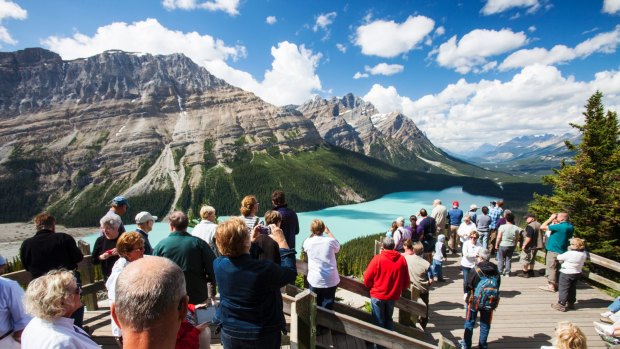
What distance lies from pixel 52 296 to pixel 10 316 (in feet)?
5.42

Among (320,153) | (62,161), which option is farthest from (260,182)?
(62,161)

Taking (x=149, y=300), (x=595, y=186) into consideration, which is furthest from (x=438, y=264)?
(x=595, y=186)

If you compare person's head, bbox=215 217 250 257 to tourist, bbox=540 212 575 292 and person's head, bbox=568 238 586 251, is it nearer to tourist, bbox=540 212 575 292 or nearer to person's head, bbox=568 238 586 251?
person's head, bbox=568 238 586 251

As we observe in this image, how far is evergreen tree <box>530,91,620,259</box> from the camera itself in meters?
17.1

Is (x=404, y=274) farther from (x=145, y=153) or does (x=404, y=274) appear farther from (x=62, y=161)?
(x=62, y=161)

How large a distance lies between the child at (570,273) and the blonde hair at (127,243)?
1034 cm

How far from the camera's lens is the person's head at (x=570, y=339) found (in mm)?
3765

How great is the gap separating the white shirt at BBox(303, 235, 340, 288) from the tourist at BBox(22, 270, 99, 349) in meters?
3.56

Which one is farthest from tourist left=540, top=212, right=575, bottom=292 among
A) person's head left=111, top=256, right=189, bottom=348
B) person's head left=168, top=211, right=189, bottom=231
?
person's head left=111, top=256, right=189, bottom=348

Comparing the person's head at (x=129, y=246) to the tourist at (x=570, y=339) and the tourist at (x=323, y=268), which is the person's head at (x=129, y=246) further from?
the tourist at (x=570, y=339)

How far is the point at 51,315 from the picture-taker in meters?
2.79

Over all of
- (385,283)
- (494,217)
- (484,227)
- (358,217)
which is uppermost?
(385,283)

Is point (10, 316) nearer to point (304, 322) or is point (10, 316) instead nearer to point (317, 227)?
point (304, 322)

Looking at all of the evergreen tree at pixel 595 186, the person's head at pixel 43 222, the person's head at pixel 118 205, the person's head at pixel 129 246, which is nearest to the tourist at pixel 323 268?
the person's head at pixel 129 246
